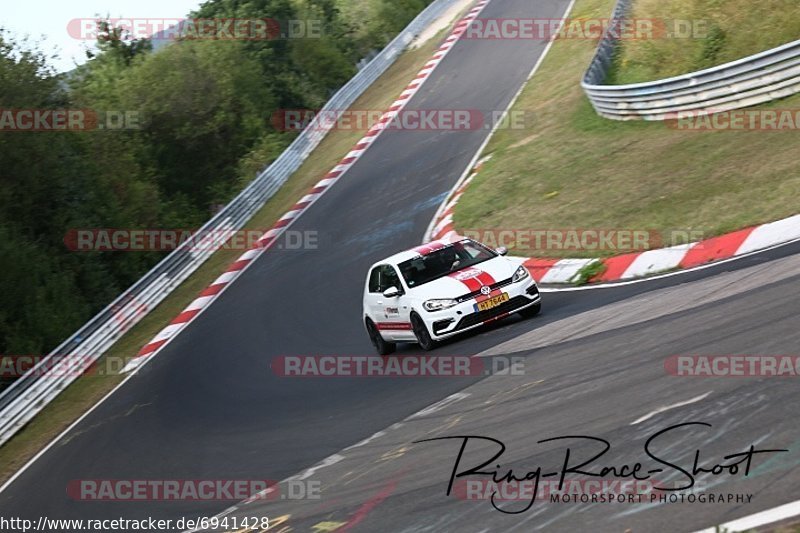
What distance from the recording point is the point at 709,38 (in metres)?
23.2

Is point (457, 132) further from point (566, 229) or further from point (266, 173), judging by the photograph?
point (566, 229)

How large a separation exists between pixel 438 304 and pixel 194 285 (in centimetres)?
1277

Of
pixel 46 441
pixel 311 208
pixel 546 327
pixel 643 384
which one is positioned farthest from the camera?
pixel 311 208

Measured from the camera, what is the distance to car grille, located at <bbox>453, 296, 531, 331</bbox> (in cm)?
1373

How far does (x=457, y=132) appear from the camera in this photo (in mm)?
29641

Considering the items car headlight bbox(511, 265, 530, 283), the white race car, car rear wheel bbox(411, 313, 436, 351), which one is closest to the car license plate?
the white race car

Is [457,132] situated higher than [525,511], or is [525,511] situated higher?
[457,132]

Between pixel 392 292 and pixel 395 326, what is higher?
pixel 392 292

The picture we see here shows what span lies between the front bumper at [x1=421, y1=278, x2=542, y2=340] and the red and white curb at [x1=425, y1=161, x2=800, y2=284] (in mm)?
1456

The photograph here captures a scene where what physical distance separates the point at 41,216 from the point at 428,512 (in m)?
23.6

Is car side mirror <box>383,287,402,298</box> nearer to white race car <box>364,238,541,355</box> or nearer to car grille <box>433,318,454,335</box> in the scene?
white race car <box>364,238,541,355</box>

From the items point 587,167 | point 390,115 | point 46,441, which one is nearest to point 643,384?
point 46,441

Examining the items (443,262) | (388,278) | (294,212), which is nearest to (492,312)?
(443,262)

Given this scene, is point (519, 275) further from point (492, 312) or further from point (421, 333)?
point (421, 333)
